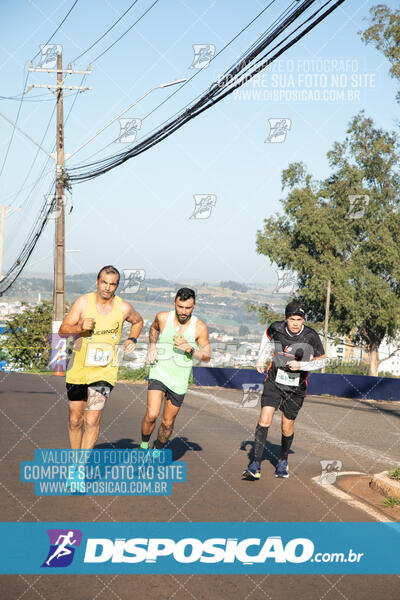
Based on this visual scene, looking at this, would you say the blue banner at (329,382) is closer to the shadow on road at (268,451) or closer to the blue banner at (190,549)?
the shadow on road at (268,451)

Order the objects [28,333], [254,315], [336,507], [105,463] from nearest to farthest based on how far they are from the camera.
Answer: [336,507] → [105,463] → [28,333] → [254,315]

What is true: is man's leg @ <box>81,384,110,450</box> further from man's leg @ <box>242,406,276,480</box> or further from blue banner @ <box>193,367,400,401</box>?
blue banner @ <box>193,367,400,401</box>

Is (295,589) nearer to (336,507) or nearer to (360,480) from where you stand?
(336,507)

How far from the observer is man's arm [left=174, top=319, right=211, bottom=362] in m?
7.26

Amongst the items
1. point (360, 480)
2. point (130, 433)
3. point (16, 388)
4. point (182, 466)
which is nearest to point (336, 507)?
point (360, 480)

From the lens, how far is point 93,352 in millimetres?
6684

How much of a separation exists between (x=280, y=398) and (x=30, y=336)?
1175 inches

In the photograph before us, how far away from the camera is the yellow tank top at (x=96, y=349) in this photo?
670cm

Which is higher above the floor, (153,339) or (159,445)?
(153,339)

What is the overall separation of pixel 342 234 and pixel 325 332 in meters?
8.10

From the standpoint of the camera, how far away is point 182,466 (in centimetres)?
816

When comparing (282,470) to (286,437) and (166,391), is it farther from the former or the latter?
(166,391)

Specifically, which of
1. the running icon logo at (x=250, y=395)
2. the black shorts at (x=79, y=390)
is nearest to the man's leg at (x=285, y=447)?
the black shorts at (x=79, y=390)

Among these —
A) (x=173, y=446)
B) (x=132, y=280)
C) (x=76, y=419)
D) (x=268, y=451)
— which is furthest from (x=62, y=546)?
(x=132, y=280)
